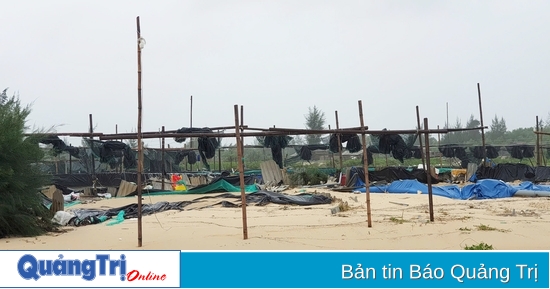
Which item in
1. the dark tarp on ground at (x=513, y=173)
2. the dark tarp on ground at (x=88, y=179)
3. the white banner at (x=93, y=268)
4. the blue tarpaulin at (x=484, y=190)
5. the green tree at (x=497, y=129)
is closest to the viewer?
the white banner at (x=93, y=268)

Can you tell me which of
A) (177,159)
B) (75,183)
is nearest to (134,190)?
(75,183)

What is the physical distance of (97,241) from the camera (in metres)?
9.69

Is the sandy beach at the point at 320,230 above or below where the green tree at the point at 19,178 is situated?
below

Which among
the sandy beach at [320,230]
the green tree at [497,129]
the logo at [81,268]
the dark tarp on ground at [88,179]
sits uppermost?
the green tree at [497,129]

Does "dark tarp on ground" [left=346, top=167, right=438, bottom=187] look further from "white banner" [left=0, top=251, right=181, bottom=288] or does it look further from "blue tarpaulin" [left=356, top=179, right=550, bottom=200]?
"white banner" [left=0, top=251, right=181, bottom=288]

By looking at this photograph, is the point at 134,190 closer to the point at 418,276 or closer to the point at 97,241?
the point at 97,241

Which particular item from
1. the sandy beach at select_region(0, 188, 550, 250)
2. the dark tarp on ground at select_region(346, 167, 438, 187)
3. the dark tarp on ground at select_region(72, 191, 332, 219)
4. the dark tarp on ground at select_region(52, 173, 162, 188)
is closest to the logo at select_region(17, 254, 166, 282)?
the sandy beach at select_region(0, 188, 550, 250)

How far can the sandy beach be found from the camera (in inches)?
353

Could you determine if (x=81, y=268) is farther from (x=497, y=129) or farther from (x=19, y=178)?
Answer: (x=497, y=129)

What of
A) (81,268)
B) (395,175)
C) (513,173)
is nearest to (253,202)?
(395,175)

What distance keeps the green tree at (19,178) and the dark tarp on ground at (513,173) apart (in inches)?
704

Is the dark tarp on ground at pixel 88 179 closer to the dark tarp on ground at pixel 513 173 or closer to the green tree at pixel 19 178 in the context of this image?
the green tree at pixel 19 178

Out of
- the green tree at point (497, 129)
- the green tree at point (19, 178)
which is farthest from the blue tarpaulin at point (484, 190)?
the green tree at point (497, 129)

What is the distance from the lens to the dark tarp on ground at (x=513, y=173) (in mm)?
23328
